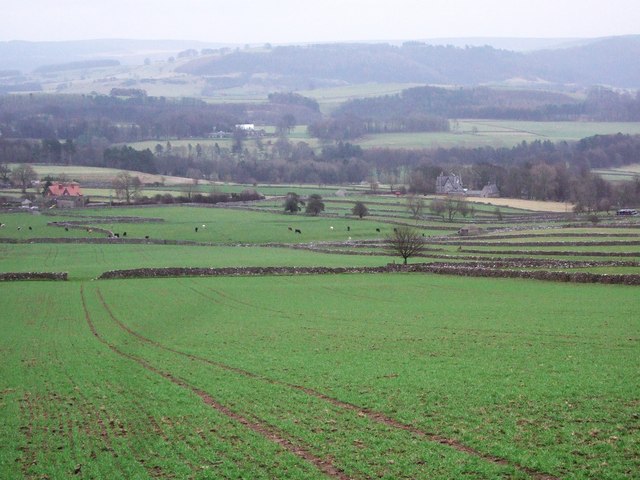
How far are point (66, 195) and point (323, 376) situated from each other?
93.0 metres

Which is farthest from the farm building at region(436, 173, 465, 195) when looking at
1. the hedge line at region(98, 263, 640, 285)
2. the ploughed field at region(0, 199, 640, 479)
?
the ploughed field at region(0, 199, 640, 479)

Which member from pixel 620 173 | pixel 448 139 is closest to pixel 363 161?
pixel 448 139

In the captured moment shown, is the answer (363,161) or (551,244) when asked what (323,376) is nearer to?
(551,244)

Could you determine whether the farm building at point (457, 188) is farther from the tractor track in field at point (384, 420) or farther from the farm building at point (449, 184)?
the tractor track in field at point (384, 420)

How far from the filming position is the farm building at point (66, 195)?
103 m

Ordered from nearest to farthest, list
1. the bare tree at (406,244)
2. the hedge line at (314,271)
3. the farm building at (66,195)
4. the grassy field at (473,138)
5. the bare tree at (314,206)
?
the hedge line at (314,271), the bare tree at (406,244), the bare tree at (314,206), the farm building at (66,195), the grassy field at (473,138)

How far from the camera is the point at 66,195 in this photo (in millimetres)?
106125

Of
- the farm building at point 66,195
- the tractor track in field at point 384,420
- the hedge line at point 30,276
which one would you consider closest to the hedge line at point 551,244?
the hedge line at point 30,276

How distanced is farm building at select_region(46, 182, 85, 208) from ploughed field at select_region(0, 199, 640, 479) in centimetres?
5728

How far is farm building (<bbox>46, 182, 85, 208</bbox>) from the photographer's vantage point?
337 feet

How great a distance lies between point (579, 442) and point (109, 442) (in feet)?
28.7

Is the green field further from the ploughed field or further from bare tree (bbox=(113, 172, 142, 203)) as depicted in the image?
the ploughed field

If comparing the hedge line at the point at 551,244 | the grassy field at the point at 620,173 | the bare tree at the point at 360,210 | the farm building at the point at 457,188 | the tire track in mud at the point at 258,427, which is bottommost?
the tire track in mud at the point at 258,427

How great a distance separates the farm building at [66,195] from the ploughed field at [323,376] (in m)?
57.3
